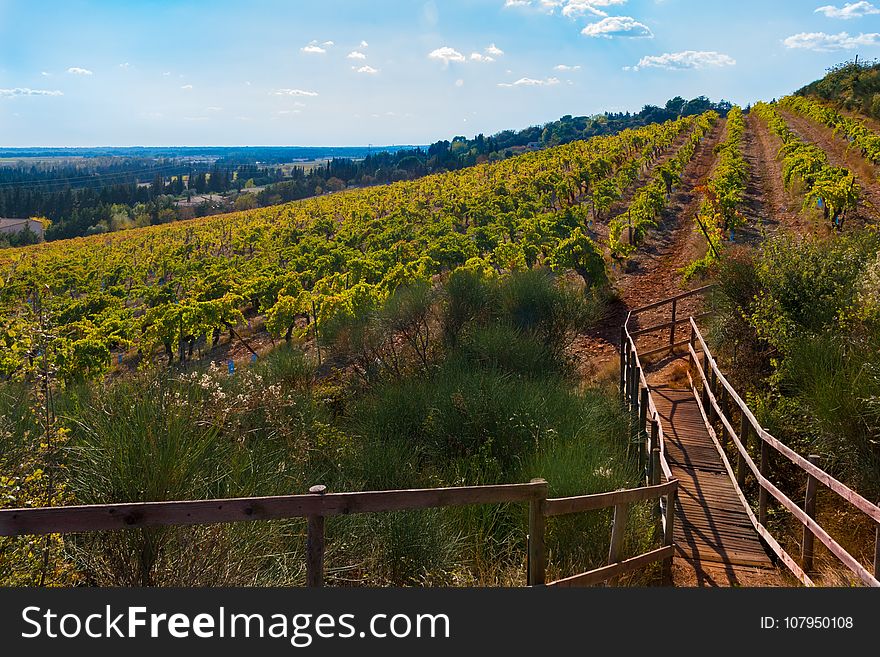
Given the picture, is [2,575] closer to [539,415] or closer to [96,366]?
[539,415]

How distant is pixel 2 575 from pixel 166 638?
186 centimetres

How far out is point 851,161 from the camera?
1275 inches

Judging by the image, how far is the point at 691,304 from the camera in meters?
17.3

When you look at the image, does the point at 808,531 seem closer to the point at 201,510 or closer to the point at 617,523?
the point at 617,523

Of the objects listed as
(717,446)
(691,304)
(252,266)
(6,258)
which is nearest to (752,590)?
(717,446)

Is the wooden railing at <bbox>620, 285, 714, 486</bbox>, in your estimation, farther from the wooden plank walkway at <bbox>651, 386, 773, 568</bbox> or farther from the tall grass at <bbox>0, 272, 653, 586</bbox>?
the wooden plank walkway at <bbox>651, 386, 773, 568</bbox>

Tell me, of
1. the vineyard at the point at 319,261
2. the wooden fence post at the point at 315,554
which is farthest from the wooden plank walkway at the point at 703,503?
the vineyard at the point at 319,261

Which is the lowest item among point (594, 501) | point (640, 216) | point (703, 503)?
point (703, 503)

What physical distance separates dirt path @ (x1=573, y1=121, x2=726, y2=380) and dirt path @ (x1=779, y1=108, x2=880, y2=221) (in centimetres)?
561

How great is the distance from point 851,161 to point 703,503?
32.2 m

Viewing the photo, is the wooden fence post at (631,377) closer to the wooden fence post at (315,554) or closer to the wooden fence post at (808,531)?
the wooden fence post at (808,531)

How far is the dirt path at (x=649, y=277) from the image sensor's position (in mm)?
15953

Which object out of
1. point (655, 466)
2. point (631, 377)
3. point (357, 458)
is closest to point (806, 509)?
point (655, 466)

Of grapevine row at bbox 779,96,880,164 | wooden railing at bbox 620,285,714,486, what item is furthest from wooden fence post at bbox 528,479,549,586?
grapevine row at bbox 779,96,880,164
